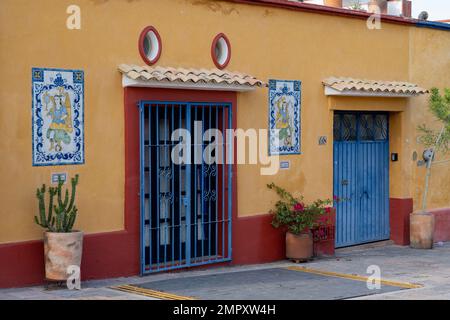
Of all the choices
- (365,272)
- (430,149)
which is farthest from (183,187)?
(430,149)

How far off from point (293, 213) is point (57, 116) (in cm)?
449

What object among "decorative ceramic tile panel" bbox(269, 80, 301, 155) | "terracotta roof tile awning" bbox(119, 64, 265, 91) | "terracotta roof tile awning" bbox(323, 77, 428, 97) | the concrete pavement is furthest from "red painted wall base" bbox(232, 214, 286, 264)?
"terracotta roof tile awning" bbox(323, 77, 428, 97)

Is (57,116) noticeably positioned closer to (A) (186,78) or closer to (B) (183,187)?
(A) (186,78)

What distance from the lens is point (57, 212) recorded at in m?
10.2

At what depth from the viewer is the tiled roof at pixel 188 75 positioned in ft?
36.6

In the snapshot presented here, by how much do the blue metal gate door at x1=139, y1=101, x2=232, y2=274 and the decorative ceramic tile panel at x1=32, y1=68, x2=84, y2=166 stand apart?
3.24ft

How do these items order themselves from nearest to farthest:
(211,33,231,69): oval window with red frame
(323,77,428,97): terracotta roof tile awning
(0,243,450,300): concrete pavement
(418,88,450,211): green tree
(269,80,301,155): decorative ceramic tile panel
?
(0,243,450,300): concrete pavement < (211,33,231,69): oval window with red frame < (269,80,301,155): decorative ceramic tile panel < (323,77,428,97): terracotta roof tile awning < (418,88,450,211): green tree

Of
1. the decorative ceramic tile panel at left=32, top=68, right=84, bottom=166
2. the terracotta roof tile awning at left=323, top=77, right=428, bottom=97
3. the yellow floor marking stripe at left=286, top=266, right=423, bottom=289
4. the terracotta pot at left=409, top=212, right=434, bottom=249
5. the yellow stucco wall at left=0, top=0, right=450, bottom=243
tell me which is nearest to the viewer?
the yellow stucco wall at left=0, top=0, right=450, bottom=243

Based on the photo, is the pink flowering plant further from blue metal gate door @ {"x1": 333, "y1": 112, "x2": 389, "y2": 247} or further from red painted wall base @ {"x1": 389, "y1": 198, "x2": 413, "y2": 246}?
red painted wall base @ {"x1": 389, "y1": 198, "x2": 413, "y2": 246}

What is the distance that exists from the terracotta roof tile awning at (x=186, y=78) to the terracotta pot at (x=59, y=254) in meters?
2.34

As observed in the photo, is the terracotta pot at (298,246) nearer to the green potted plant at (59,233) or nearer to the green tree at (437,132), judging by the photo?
the green tree at (437,132)

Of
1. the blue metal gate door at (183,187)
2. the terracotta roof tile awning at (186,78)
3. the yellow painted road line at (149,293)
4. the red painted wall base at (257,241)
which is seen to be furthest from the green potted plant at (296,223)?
the yellow painted road line at (149,293)

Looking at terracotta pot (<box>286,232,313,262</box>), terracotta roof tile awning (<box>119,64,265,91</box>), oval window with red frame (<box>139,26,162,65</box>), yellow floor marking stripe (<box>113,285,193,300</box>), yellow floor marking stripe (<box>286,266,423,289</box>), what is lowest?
yellow floor marking stripe (<box>286,266,423,289</box>)

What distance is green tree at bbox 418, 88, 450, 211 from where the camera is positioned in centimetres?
1522
